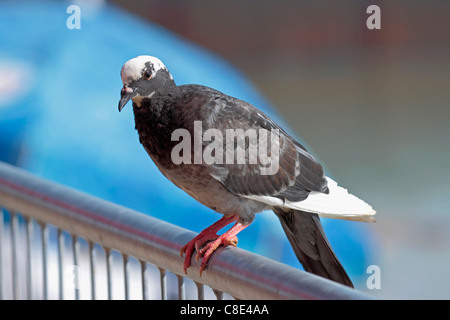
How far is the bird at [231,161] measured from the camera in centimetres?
215

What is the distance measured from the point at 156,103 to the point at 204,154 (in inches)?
8.1

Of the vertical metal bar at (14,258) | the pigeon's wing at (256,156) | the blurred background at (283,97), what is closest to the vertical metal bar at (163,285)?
the pigeon's wing at (256,156)

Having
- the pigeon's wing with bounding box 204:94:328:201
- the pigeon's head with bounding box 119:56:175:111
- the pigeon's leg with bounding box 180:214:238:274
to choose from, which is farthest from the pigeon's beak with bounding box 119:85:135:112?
the pigeon's leg with bounding box 180:214:238:274

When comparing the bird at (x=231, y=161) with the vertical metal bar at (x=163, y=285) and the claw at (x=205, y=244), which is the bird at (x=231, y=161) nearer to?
the claw at (x=205, y=244)

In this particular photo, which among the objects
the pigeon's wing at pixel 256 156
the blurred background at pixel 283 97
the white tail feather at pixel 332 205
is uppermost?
the blurred background at pixel 283 97

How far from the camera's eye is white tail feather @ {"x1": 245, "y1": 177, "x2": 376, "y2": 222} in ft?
7.59

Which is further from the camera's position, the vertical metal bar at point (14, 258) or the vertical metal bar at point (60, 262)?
→ the vertical metal bar at point (14, 258)

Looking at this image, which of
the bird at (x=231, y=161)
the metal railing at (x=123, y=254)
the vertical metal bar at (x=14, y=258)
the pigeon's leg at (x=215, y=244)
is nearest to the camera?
the metal railing at (x=123, y=254)

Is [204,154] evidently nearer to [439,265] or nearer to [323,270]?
[323,270]

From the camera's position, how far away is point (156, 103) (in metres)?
2.17

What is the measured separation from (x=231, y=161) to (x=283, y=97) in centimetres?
869

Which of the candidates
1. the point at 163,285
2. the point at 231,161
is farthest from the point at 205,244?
the point at 231,161

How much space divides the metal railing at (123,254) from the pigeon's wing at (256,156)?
Answer: 1.18ft
